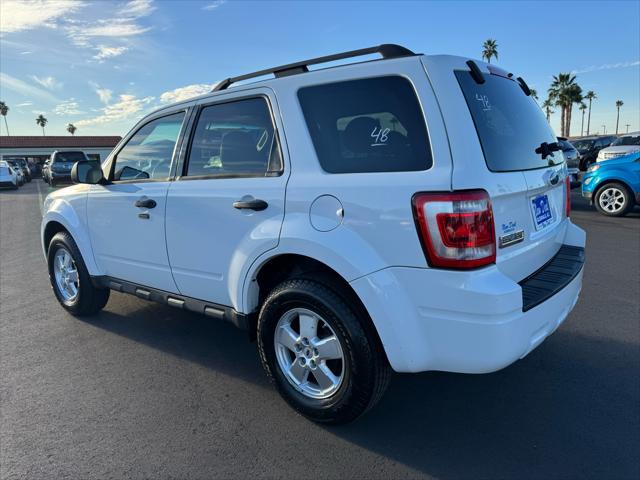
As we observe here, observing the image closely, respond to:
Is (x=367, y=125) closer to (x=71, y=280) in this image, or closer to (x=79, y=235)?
(x=79, y=235)

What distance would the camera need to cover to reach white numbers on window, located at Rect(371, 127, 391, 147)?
7.84ft

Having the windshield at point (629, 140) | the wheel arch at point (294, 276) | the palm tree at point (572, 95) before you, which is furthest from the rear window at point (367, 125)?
the palm tree at point (572, 95)

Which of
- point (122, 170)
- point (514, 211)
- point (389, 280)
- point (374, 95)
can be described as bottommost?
point (389, 280)

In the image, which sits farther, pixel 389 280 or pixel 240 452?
pixel 240 452

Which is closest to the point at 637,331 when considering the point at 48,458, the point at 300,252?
the point at 300,252

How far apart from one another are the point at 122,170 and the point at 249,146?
1.48 m

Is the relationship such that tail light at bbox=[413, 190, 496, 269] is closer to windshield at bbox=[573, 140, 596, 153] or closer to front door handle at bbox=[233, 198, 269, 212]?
front door handle at bbox=[233, 198, 269, 212]

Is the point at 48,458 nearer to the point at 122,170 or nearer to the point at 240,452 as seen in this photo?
the point at 240,452

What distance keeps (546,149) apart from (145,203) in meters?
2.76

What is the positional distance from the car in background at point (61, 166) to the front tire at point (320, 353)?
2143cm

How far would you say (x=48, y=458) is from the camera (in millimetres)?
2523

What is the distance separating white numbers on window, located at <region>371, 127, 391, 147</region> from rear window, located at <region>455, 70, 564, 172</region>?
1.40 ft

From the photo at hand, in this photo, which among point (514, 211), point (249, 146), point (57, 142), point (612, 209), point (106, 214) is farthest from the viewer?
point (57, 142)

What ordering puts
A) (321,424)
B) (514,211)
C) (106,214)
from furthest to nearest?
(106,214)
(321,424)
(514,211)
